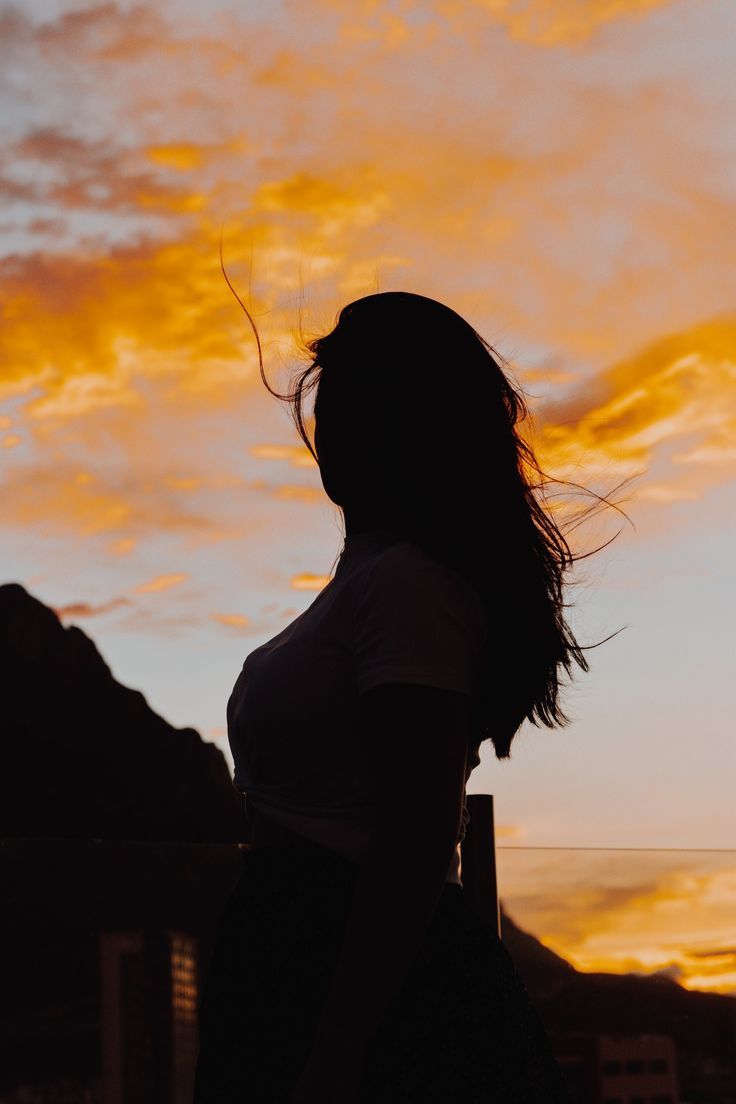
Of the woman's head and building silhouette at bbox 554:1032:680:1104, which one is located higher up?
the woman's head

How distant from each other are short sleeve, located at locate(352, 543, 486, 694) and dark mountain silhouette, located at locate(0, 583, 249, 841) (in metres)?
56.7

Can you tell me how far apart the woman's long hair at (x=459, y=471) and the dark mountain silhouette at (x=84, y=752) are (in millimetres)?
56626

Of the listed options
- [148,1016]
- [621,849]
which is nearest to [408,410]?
[148,1016]

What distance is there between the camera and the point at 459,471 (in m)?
1.23

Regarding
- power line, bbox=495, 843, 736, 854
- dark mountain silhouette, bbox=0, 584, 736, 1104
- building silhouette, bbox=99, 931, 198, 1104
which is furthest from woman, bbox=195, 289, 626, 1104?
power line, bbox=495, 843, 736, 854

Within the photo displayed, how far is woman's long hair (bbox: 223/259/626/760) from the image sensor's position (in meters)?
1.21

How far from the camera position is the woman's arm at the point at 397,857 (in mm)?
1060

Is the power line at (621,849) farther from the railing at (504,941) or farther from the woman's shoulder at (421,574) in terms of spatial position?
the woman's shoulder at (421,574)

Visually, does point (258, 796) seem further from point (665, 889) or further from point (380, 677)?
point (665, 889)

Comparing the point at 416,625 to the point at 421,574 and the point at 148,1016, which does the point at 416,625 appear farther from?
the point at 148,1016

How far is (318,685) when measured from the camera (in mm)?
1181

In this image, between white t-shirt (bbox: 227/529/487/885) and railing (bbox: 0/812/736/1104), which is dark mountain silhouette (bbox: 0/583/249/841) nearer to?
railing (bbox: 0/812/736/1104)

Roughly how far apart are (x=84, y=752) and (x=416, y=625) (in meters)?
69.1

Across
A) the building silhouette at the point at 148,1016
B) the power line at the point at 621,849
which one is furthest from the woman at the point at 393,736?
the power line at the point at 621,849
